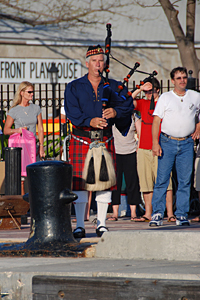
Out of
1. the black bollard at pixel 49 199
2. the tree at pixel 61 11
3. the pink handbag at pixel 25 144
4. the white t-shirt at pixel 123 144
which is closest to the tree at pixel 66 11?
the tree at pixel 61 11

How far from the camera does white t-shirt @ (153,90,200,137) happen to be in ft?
22.7

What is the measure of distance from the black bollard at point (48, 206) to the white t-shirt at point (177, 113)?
98.4 inches

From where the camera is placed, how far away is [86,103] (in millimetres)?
5609

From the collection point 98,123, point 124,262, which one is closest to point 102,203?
point 98,123

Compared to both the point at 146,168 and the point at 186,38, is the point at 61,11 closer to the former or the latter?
the point at 186,38

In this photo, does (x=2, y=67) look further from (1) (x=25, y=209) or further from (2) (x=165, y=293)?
(2) (x=165, y=293)

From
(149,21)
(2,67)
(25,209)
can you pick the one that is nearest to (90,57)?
(25,209)

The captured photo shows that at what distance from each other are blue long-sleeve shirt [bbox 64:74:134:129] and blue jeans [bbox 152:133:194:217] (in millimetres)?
1376

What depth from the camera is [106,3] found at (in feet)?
71.0

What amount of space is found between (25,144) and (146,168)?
6.69 ft

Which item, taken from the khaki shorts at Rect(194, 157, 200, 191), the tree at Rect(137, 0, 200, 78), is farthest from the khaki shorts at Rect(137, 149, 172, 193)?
the tree at Rect(137, 0, 200, 78)

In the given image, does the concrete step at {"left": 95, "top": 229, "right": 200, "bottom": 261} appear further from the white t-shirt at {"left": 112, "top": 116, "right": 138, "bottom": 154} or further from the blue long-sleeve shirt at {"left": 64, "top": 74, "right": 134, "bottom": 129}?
the white t-shirt at {"left": 112, "top": 116, "right": 138, "bottom": 154}

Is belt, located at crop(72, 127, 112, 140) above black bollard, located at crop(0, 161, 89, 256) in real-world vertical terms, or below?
above

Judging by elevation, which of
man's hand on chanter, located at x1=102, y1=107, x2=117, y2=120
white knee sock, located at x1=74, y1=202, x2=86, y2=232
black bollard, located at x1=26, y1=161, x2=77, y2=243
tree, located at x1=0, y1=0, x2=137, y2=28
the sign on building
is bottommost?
white knee sock, located at x1=74, y1=202, x2=86, y2=232
